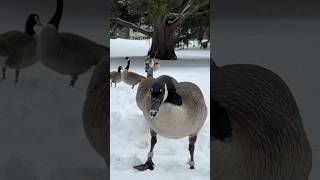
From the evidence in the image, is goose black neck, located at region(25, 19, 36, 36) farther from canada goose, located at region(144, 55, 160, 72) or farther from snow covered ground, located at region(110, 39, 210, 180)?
canada goose, located at region(144, 55, 160, 72)

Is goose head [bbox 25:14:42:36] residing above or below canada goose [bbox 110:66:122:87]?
above

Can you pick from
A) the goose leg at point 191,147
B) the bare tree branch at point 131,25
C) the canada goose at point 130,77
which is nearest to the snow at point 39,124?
the canada goose at point 130,77

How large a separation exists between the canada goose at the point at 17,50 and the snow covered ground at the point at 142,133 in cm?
54

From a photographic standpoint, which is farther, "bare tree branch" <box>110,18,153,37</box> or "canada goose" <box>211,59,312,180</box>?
"bare tree branch" <box>110,18,153,37</box>

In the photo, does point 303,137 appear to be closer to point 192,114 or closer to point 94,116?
point 192,114

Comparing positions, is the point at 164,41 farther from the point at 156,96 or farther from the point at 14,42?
the point at 14,42

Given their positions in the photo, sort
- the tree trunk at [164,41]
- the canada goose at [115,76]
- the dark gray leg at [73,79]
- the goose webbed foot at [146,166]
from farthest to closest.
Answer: the goose webbed foot at [146,166], the tree trunk at [164,41], the canada goose at [115,76], the dark gray leg at [73,79]

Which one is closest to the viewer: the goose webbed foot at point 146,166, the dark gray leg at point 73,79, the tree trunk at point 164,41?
the dark gray leg at point 73,79

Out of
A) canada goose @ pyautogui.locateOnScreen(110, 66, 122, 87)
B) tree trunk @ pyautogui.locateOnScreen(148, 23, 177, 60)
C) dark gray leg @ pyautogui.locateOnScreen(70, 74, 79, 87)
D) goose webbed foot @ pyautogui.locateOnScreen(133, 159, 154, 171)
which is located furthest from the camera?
goose webbed foot @ pyautogui.locateOnScreen(133, 159, 154, 171)

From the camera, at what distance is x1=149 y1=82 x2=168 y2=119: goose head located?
104 inches

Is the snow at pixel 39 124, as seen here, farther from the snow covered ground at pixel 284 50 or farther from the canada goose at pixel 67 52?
the snow covered ground at pixel 284 50

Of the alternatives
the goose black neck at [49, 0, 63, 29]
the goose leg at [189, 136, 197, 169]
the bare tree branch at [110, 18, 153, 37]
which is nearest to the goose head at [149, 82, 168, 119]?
the bare tree branch at [110, 18, 153, 37]

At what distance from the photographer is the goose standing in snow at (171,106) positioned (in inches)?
106

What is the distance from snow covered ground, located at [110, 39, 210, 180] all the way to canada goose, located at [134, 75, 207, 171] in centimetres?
5
